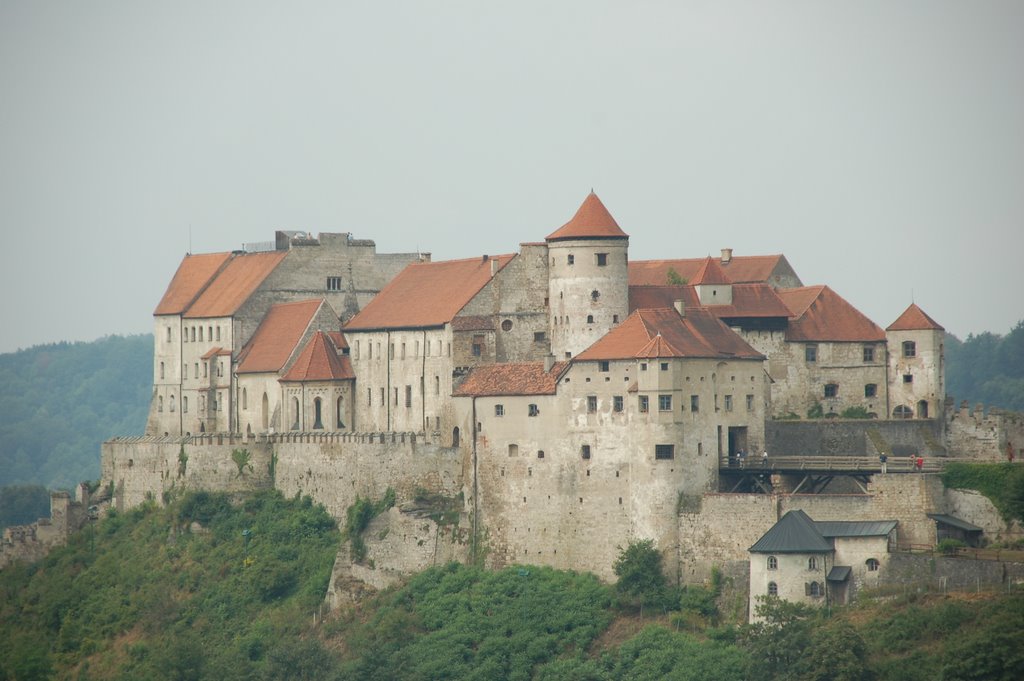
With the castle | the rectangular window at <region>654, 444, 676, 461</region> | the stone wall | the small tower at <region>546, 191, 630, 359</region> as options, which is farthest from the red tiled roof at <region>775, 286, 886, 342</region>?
the rectangular window at <region>654, 444, 676, 461</region>

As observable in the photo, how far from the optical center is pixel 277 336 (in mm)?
120688

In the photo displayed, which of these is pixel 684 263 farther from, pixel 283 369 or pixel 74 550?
pixel 74 550

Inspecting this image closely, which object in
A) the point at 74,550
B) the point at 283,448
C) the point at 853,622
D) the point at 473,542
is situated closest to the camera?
the point at 853,622

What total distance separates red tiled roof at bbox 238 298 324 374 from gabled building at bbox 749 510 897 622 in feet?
115

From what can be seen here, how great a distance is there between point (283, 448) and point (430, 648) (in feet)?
63.0

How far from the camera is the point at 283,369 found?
4616 inches

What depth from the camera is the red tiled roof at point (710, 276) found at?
4363 inches

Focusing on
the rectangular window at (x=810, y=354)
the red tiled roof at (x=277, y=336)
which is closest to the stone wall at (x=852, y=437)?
the rectangular window at (x=810, y=354)

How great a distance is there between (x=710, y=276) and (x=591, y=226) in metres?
9.25

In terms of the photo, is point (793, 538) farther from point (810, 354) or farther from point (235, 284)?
point (235, 284)

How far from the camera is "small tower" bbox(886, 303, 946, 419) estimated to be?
353 ft

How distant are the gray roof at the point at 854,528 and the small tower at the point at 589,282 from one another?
1603cm

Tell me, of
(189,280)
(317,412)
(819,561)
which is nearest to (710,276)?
(317,412)

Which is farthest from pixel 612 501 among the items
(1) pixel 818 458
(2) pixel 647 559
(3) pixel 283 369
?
(3) pixel 283 369
